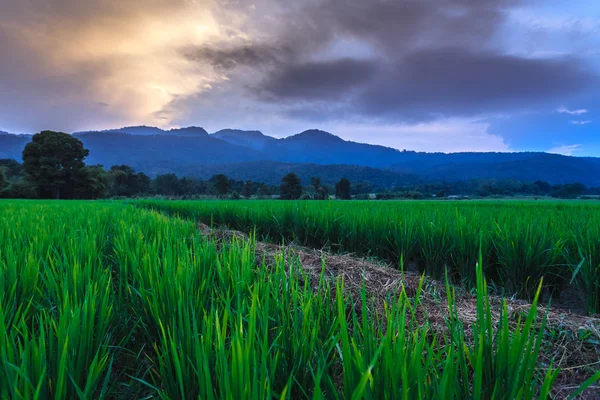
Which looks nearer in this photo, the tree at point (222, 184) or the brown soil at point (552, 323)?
the brown soil at point (552, 323)

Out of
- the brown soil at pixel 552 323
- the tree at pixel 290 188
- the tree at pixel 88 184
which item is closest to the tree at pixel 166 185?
the tree at pixel 88 184

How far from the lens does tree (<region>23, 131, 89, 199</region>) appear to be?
41312 mm

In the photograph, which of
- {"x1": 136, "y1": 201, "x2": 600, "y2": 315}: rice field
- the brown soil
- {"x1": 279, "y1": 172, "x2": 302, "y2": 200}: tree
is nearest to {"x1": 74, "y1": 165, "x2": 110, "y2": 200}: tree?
{"x1": 279, "y1": 172, "x2": 302, "y2": 200}: tree

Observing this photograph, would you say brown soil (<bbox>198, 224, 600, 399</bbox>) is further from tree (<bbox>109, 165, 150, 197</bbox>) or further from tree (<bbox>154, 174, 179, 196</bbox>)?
tree (<bbox>154, 174, 179, 196</bbox>)

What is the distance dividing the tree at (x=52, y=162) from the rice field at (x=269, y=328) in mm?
51142

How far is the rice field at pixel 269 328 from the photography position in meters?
0.72

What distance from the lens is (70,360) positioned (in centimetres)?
89

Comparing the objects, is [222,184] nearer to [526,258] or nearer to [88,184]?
[88,184]

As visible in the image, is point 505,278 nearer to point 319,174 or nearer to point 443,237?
point 443,237

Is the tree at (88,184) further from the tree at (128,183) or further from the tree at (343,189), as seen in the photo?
the tree at (343,189)

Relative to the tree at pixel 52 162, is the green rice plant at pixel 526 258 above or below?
below

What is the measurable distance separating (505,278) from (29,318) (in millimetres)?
3719

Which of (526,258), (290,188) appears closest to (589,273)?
(526,258)

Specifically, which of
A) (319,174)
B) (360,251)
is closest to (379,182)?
(319,174)
